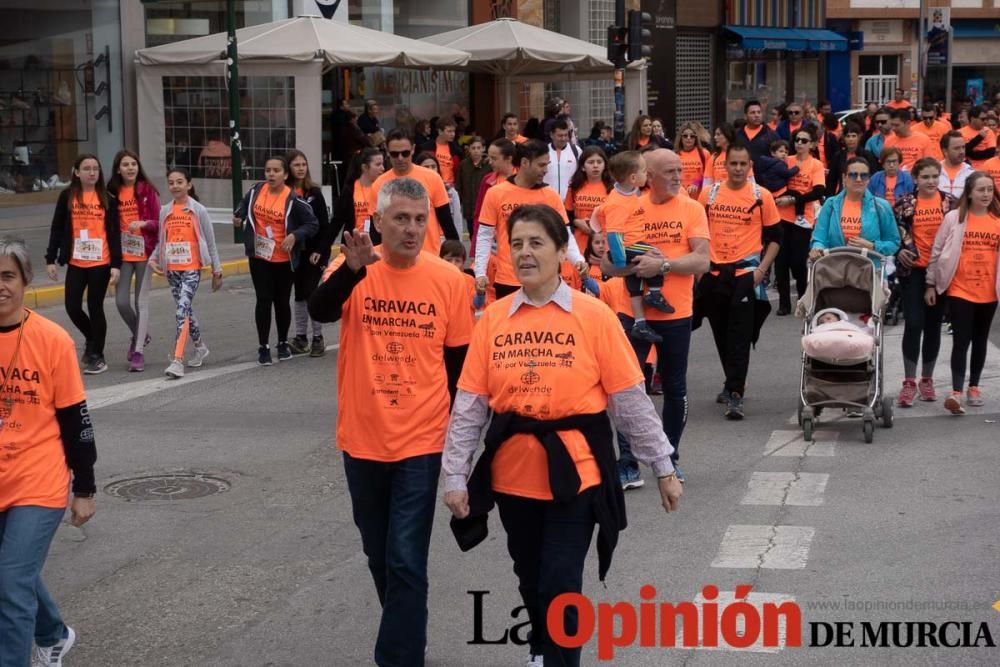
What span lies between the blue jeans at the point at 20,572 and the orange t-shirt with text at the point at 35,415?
0.15 ft

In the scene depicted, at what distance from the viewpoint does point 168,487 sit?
8734 millimetres

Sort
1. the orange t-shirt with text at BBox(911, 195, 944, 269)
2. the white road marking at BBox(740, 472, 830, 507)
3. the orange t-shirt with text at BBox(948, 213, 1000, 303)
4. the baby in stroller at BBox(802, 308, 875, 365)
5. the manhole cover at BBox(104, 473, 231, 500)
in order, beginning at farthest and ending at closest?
1. the orange t-shirt with text at BBox(911, 195, 944, 269)
2. the orange t-shirt with text at BBox(948, 213, 1000, 303)
3. the baby in stroller at BBox(802, 308, 875, 365)
4. the manhole cover at BBox(104, 473, 231, 500)
5. the white road marking at BBox(740, 472, 830, 507)

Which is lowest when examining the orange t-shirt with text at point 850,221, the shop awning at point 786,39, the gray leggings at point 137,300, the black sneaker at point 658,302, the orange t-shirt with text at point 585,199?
the gray leggings at point 137,300

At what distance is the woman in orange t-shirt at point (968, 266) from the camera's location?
1039 cm

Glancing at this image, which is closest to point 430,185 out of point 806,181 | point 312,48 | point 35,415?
point 806,181

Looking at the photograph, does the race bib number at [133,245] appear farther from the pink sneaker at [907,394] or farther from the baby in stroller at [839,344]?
the pink sneaker at [907,394]

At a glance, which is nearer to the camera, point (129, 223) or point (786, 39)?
point (129, 223)

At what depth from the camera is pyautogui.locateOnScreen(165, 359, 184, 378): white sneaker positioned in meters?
12.1

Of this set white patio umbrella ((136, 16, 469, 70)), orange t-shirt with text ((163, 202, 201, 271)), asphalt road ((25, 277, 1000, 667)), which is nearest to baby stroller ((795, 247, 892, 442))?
asphalt road ((25, 277, 1000, 667))

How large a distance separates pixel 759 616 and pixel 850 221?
5467 millimetres

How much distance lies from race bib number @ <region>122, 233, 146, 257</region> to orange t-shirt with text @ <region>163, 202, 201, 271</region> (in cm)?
25

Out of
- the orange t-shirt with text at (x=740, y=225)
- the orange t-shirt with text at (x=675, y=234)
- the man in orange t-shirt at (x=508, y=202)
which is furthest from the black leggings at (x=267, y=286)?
the orange t-shirt with text at (x=675, y=234)

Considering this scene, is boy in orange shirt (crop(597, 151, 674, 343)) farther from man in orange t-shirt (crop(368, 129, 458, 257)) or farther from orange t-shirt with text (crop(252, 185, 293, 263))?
orange t-shirt with text (crop(252, 185, 293, 263))

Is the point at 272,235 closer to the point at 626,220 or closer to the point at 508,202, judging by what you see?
the point at 508,202
